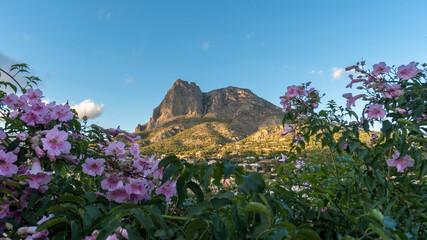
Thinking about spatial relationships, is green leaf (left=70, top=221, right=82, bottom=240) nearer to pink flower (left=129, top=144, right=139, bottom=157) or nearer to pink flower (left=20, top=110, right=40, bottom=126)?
pink flower (left=129, top=144, right=139, bottom=157)

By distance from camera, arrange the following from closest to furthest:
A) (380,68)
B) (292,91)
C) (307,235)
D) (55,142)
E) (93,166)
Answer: (307,235) < (55,142) < (93,166) < (380,68) < (292,91)

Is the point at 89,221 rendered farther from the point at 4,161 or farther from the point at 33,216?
the point at 4,161

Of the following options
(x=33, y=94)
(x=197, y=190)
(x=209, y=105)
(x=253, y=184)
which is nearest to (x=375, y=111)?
(x=253, y=184)

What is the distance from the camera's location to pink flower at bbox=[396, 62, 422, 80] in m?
1.84

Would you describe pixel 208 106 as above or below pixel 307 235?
above

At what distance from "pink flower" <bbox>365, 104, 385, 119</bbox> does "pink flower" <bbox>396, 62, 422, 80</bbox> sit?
0.32m

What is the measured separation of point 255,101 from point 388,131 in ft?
340

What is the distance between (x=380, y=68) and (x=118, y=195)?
2435 mm

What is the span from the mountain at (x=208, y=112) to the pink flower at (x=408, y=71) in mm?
64195

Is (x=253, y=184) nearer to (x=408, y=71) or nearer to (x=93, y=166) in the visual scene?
(x=93, y=166)

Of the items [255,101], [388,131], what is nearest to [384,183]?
[388,131]

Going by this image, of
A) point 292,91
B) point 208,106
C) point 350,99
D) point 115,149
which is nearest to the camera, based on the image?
point 115,149

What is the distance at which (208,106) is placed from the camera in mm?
106562

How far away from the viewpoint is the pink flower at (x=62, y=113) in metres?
1.67
